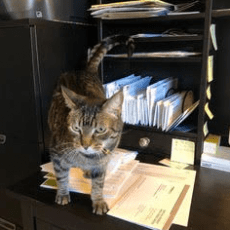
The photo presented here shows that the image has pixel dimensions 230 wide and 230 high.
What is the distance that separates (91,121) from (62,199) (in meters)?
0.28

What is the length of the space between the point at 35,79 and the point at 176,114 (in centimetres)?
64

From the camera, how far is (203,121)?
3.59 ft

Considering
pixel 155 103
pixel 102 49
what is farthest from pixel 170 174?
pixel 102 49

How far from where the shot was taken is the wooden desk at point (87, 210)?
77cm

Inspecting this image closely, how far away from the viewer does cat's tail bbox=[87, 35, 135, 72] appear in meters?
1.18

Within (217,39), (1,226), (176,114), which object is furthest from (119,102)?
(1,226)

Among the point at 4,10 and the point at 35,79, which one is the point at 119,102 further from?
the point at 4,10

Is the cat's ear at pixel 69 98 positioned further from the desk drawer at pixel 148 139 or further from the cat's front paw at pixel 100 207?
the desk drawer at pixel 148 139

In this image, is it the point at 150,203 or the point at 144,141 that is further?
the point at 144,141

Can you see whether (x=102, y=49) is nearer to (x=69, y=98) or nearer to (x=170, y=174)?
(x=69, y=98)

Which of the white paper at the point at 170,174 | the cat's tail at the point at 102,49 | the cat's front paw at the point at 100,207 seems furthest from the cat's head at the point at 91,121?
the cat's tail at the point at 102,49

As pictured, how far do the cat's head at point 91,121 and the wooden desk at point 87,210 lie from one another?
0.64ft

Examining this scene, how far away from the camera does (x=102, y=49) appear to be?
1201 mm

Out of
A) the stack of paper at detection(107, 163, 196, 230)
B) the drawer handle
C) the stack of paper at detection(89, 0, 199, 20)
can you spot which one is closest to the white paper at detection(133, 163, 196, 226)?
the stack of paper at detection(107, 163, 196, 230)
